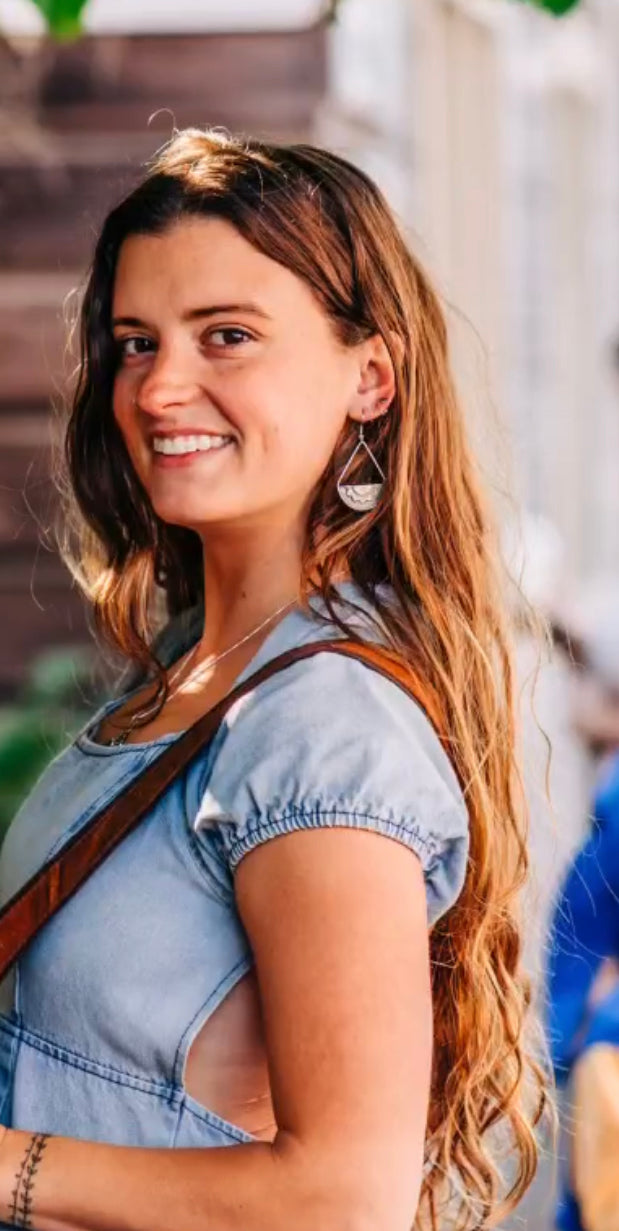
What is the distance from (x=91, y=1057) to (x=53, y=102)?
4.23m

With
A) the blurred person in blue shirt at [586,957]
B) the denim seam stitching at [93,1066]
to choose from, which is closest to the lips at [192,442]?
the denim seam stitching at [93,1066]

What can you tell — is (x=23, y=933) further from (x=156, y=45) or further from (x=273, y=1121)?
(x=156, y=45)

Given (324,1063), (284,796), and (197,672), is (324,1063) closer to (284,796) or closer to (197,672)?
(284,796)

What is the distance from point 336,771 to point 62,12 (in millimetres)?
1815

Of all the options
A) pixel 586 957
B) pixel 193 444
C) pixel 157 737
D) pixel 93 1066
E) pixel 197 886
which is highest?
pixel 193 444

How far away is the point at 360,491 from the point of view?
6.15 ft

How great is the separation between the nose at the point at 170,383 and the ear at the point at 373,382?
16cm

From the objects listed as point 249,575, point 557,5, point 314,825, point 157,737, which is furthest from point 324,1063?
point 557,5

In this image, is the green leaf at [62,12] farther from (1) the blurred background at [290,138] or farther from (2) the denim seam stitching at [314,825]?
(2) the denim seam stitching at [314,825]

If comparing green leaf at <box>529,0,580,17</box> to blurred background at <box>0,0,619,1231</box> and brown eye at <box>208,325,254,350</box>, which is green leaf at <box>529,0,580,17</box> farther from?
brown eye at <box>208,325,254,350</box>

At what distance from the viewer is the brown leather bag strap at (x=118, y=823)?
1.69 m

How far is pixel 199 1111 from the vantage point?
1669 mm

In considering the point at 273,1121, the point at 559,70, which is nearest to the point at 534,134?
the point at 559,70

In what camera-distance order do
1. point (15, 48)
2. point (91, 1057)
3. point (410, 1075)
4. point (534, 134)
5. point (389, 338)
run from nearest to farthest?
point (410, 1075)
point (91, 1057)
point (389, 338)
point (15, 48)
point (534, 134)
